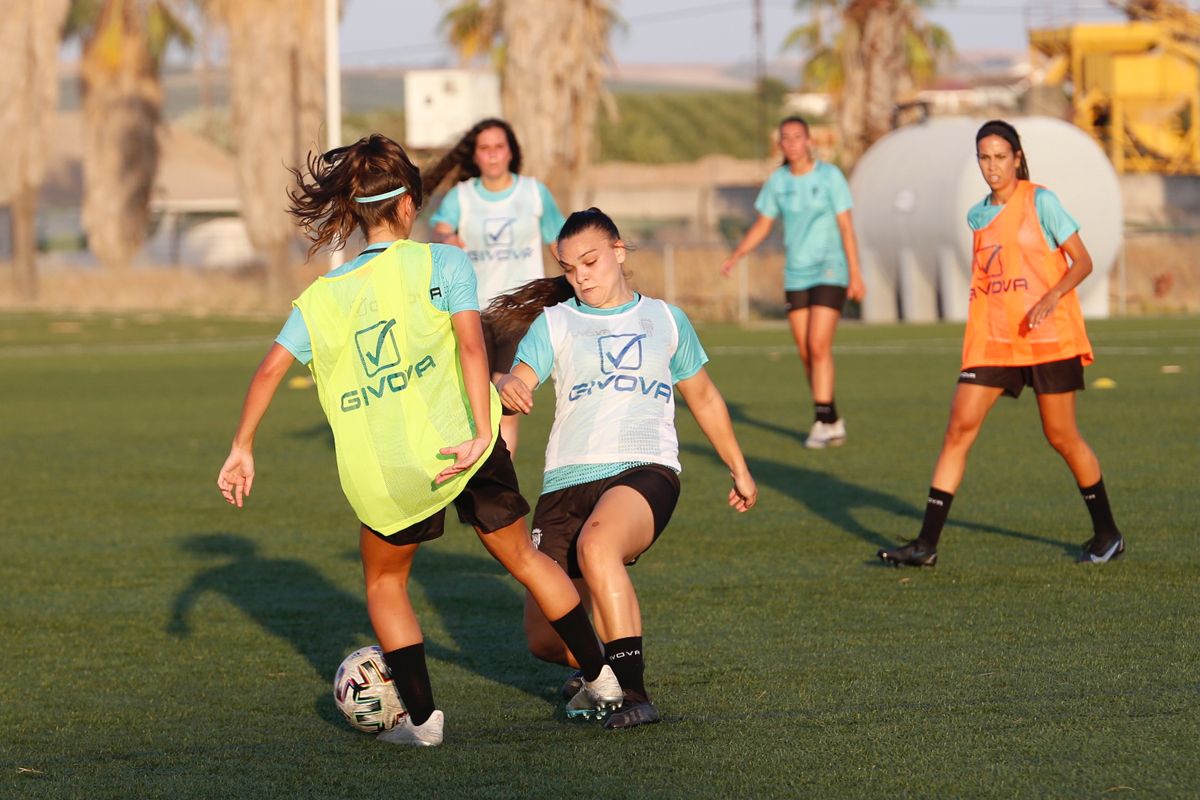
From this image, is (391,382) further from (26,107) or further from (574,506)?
(26,107)

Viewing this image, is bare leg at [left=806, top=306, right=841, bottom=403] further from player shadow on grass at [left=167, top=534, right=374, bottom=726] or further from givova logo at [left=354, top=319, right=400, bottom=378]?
givova logo at [left=354, top=319, right=400, bottom=378]

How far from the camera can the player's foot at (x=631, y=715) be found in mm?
5344

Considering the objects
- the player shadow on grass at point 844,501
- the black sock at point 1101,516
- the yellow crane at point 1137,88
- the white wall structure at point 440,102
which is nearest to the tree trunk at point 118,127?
the white wall structure at point 440,102

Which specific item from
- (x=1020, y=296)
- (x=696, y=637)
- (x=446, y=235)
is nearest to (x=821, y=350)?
(x=446, y=235)

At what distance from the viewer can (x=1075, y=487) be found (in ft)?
33.4

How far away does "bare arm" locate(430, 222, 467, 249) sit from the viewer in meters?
10.8

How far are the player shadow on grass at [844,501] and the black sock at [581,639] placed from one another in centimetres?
301

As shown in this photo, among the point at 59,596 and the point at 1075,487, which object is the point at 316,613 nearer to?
the point at 59,596

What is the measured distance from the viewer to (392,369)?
5.11 meters

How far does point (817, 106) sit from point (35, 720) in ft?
350

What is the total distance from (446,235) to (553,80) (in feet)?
63.6

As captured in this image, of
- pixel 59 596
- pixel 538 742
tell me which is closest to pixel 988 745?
pixel 538 742

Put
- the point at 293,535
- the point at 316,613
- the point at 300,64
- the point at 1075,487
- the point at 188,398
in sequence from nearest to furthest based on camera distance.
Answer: the point at 316,613 → the point at 293,535 → the point at 1075,487 → the point at 188,398 → the point at 300,64

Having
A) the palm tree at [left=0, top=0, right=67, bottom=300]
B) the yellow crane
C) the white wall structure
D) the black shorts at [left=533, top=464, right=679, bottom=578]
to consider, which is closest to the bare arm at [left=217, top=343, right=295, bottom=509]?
the black shorts at [left=533, top=464, right=679, bottom=578]
